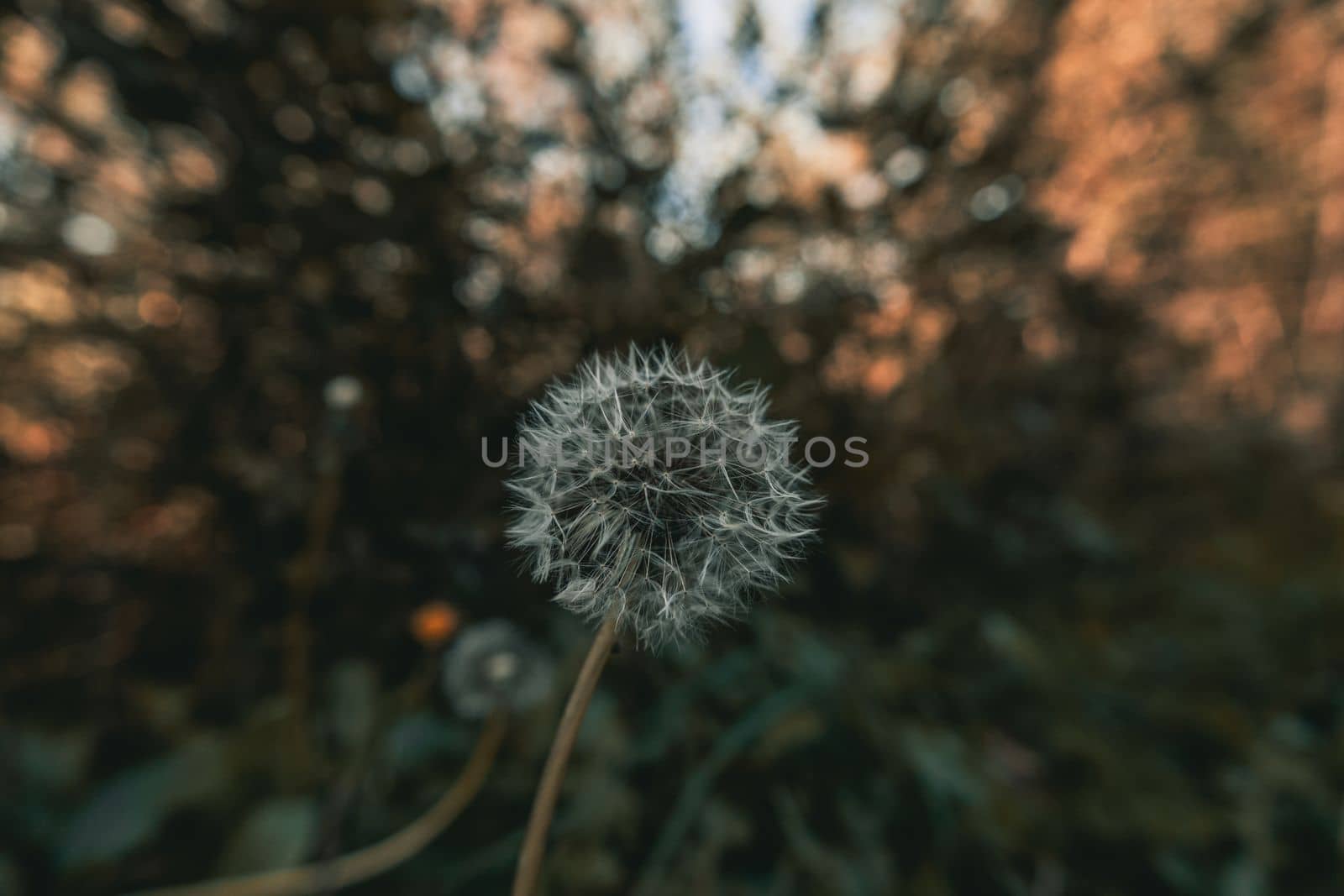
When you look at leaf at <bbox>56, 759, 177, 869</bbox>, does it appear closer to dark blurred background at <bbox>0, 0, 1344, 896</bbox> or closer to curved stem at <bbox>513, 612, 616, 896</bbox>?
dark blurred background at <bbox>0, 0, 1344, 896</bbox>

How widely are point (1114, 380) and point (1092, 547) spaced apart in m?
0.55

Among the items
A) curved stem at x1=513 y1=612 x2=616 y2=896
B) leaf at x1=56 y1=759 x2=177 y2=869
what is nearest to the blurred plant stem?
leaf at x1=56 y1=759 x2=177 y2=869

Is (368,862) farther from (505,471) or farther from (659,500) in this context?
(659,500)

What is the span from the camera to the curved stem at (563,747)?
0.39 meters

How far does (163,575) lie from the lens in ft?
3.62

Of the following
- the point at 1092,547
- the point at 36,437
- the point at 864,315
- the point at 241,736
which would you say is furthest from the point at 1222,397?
the point at 36,437

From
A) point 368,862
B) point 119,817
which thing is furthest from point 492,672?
point 119,817

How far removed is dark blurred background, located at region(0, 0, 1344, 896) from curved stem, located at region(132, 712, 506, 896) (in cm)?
3

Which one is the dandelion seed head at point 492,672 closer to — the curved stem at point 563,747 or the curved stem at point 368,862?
the curved stem at point 368,862

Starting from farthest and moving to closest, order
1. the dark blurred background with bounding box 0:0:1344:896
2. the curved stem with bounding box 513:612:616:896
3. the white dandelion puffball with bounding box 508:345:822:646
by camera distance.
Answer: the dark blurred background with bounding box 0:0:1344:896 → the white dandelion puffball with bounding box 508:345:822:646 → the curved stem with bounding box 513:612:616:896

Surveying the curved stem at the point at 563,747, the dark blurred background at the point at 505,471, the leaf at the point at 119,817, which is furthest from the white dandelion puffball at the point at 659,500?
the leaf at the point at 119,817

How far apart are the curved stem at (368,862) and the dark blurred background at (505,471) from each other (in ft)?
0.09

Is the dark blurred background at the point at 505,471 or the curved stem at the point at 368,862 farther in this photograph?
the dark blurred background at the point at 505,471

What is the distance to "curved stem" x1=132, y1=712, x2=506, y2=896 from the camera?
0.79 m
